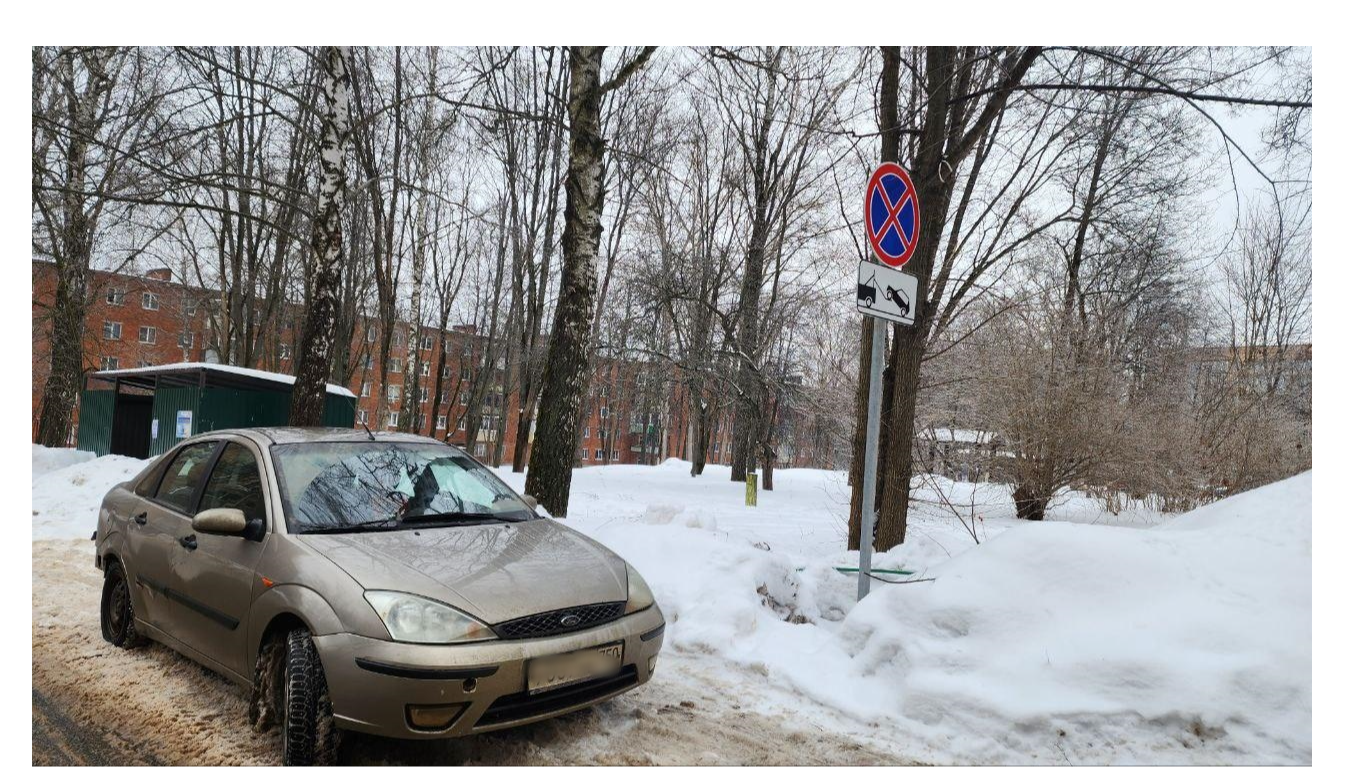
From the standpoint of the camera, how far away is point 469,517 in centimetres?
393

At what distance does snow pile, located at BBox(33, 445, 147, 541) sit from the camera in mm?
8934

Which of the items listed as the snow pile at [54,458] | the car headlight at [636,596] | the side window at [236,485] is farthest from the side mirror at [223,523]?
the snow pile at [54,458]

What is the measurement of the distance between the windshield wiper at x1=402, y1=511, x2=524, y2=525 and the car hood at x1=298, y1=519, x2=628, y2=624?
126mm

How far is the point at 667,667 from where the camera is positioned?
431cm

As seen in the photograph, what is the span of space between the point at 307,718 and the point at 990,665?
3209mm

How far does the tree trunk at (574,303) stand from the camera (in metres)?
7.90

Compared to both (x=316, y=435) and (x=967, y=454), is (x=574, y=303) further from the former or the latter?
(x=967, y=454)

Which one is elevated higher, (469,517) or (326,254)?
(326,254)

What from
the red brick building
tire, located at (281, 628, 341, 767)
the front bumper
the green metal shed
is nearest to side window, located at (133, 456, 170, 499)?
the red brick building

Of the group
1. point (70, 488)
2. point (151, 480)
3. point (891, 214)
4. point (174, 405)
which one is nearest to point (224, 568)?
point (151, 480)

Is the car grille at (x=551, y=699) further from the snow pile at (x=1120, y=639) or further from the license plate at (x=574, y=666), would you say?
the snow pile at (x=1120, y=639)
